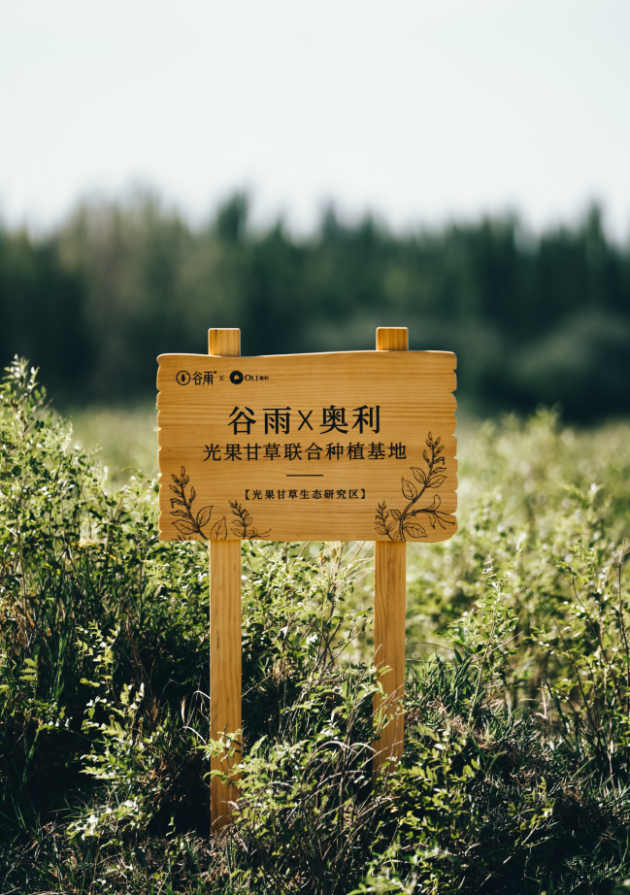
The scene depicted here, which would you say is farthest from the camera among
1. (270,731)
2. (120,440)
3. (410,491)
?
(120,440)

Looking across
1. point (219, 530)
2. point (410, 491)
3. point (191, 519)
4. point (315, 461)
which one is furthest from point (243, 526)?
point (410, 491)

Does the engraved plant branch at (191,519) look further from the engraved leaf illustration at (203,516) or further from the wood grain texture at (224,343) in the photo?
the wood grain texture at (224,343)

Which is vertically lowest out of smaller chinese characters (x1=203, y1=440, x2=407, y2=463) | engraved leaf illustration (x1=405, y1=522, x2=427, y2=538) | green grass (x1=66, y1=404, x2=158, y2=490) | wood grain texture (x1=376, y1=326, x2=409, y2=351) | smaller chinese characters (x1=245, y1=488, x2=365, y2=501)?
engraved leaf illustration (x1=405, y1=522, x2=427, y2=538)

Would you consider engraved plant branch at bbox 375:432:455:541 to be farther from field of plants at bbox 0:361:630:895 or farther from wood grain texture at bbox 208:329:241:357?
wood grain texture at bbox 208:329:241:357

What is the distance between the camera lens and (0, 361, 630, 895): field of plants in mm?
2012

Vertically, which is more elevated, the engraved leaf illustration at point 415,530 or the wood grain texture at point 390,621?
the engraved leaf illustration at point 415,530

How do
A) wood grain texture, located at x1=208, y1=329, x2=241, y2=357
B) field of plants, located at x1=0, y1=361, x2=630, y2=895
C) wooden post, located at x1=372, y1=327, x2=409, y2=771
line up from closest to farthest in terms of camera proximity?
field of plants, located at x1=0, y1=361, x2=630, y2=895 < wooden post, located at x1=372, y1=327, x2=409, y2=771 < wood grain texture, located at x1=208, y1=329, x2=241, y2=357

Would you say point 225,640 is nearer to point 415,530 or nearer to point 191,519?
point 191,519

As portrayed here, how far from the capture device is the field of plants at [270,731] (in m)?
2.01

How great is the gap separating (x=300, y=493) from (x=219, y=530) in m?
0.34

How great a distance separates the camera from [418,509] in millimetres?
2387

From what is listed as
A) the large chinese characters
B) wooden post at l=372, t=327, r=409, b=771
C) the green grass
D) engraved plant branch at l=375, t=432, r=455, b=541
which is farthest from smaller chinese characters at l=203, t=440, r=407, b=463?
the green grass

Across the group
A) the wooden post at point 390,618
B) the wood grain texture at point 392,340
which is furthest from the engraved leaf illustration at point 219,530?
the wood grain texture at point 392,340

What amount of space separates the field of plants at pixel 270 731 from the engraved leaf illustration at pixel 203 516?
356 millimetres
